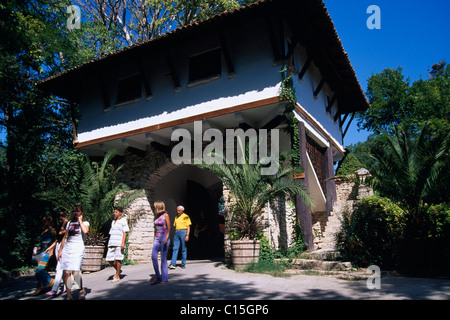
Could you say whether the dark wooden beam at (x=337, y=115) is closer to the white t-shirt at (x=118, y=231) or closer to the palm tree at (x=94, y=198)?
the palm tree at (x=94, y=198)

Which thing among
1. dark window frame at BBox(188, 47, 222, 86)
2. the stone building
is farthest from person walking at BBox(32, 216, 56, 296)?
dark window frame at BBox(188, 47, 222, 86)

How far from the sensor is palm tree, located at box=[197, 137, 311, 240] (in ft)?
25.5

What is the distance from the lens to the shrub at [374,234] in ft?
24.0

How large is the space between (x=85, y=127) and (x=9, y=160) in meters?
3.17

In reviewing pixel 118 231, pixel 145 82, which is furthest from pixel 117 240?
pixel 145 82

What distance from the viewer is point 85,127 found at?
11.5 meters

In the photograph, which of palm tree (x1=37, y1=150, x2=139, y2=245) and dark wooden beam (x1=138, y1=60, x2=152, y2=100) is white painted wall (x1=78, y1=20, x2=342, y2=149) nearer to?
dark wooden beam (x1=138, y1=60, x2=152, y2=100)

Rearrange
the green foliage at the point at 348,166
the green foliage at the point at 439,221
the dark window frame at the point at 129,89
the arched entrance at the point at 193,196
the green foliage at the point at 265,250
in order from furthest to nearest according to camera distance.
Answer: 1. the green foliage at the point at 348,166
2. the arched entrance at the point at 193,196
3. the dark window frame at the point at 129,89
4. the green foliage at the point at 265,250
5. the green foliage at the point at 439,221

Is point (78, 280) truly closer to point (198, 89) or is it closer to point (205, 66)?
point (198, 89)

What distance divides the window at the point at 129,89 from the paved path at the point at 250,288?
19.8ft

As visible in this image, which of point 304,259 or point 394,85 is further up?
point 394,85

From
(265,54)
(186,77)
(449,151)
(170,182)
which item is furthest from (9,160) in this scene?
(449,151)

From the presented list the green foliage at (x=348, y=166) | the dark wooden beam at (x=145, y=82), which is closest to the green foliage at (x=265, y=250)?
the dark wooden beam at (x=145, y=82)

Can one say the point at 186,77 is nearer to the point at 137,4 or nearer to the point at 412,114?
the point at 137,4
